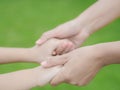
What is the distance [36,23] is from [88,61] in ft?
4.69

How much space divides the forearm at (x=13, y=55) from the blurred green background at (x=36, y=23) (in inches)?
19.0

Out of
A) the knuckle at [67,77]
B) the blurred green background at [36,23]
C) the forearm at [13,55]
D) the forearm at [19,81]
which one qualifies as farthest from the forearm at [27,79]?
the blurred green background at [36,23]

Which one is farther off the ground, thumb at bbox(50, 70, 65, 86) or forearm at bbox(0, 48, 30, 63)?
forearm at bbox(0, 48, 30, 63)

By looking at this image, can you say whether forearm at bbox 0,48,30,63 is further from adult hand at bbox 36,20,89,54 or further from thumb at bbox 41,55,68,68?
thumb at bbox 41,55,68,68

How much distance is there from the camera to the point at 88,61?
1.52m

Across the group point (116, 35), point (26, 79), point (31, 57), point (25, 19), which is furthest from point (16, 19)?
point (26, 79)

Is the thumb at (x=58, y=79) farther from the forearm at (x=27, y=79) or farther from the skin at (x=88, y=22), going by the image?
the skin at (x=88, y=22)

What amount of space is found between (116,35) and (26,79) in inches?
49.5

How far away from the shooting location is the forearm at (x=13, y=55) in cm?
191

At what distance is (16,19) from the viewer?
2.93 m

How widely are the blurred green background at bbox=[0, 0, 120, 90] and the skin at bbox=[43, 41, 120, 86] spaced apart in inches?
29.7

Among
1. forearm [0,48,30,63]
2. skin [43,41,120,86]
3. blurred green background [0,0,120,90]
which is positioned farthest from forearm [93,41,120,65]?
blurred green background [0,0,120,90]

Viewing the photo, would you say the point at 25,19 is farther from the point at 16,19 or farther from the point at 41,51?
the point at 41,51

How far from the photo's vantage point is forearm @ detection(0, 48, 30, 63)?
1.91 metres
